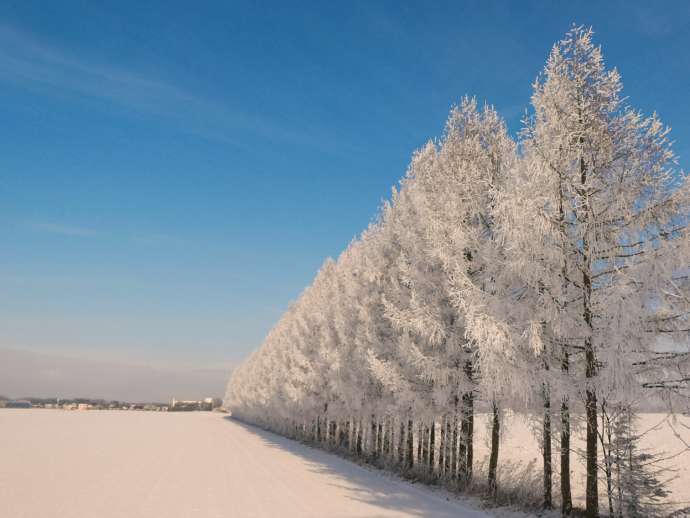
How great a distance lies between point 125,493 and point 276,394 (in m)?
33.5

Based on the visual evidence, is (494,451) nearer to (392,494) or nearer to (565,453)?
(565,453)

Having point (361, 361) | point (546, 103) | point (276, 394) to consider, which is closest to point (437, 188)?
point (546, 103)

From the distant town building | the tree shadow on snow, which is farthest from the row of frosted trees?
the distant town building

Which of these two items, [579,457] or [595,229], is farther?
[579,457]

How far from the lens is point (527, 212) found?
32.9 feet

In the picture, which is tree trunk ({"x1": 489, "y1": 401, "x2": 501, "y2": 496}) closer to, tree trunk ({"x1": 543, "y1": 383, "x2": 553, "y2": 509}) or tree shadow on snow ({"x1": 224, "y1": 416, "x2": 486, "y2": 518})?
tree shadow on snow ({"x1": 224, "y1": 416, "x2": 486, "y2": 518})

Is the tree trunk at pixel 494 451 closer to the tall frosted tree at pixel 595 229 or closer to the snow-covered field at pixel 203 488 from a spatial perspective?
the snow-covered field at pixel 203 488

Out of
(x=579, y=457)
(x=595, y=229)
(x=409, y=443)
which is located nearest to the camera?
(x=595, y=229)

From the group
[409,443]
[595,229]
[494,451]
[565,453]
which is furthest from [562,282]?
[409,443]

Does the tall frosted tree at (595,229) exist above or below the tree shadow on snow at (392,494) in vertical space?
above

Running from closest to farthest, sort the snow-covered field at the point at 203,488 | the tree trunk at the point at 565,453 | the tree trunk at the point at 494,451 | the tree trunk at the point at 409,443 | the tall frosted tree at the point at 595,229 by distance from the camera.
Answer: the tall frosted tree at the point at 595,229
the snow-covered field at the point at 203,488
the tree trunk at the point at 565,453
the tree trunk at the point at 494,451
the tree trunk at the point at 409,443

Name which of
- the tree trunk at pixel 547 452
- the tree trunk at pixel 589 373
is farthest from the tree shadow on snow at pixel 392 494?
the tree trunk at pixel 589 373

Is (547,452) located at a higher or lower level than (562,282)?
lower

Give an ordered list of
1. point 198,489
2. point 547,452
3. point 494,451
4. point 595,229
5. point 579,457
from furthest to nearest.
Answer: point 579,457
point 494,451
point 198,489
point 547,452
point 595,229
